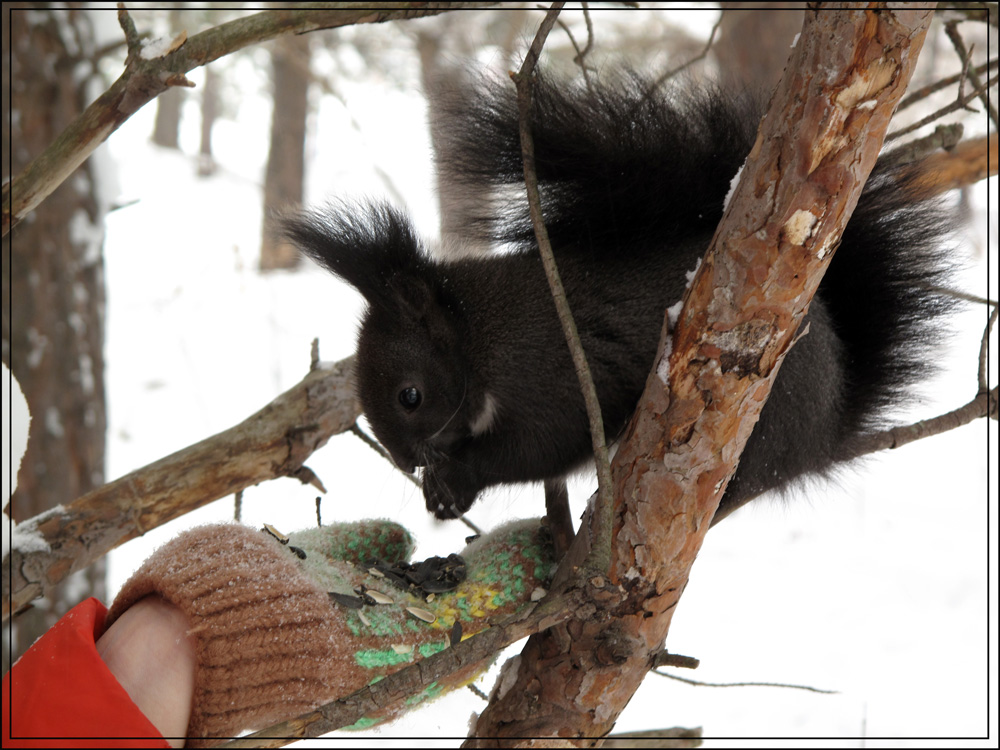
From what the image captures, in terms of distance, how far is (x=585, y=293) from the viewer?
3.99ft

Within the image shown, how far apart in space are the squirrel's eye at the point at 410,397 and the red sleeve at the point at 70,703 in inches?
23.2

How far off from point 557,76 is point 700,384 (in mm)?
564

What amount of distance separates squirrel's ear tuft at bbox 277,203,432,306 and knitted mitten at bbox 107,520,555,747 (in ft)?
1.41

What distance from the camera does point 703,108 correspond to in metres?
1.21

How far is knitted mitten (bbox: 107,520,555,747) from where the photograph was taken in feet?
3.13

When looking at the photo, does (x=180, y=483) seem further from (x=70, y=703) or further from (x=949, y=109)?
(x=949, y=109)

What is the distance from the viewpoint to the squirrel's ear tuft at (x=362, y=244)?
132 centimetres

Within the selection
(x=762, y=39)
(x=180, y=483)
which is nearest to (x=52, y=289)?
(x=180, y=483)

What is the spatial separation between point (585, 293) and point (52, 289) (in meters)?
1.93

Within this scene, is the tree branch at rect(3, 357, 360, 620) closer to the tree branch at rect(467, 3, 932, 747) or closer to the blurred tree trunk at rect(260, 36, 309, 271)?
the tree branch at rect(467, 3, 932, 747)

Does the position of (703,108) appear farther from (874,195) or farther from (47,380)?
(47,380)

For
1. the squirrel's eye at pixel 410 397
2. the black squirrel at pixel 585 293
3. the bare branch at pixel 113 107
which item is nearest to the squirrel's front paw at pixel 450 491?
the black squirrel at pixel 585 293

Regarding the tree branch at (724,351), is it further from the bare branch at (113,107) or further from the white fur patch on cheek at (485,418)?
the bare branch at (113,107)

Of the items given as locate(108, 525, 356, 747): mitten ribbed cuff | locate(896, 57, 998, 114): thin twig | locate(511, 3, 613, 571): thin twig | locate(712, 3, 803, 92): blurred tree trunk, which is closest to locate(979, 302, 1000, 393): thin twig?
locate(896, 57, 998, 114): thin twig
